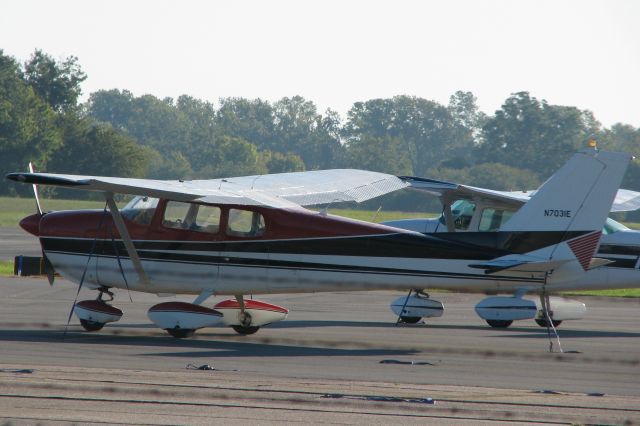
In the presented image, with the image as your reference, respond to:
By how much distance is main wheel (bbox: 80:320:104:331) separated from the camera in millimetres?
Result: 14344

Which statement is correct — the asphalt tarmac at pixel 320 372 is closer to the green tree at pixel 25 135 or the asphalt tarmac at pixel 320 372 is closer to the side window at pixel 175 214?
the side window at pixel 175 214

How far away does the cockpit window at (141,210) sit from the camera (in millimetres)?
14258

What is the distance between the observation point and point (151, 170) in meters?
114

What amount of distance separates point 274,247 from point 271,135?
148547 mm

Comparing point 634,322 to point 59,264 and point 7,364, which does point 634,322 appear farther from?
point 7,364

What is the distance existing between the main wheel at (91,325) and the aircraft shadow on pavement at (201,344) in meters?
0.13

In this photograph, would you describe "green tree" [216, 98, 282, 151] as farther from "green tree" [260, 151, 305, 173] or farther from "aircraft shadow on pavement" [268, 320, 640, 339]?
"aircraft shadow on pavement" [268, 320, 640, 339]

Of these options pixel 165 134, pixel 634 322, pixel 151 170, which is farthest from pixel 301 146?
pixel 634 322

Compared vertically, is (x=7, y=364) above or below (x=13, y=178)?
below

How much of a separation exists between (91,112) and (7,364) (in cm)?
17310

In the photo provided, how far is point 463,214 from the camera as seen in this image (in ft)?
58.8

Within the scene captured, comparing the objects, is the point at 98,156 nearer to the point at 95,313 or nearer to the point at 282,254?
the point at 95,313

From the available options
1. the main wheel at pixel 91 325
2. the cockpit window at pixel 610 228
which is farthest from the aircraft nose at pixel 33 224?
the cockpit window at pixel 610 228

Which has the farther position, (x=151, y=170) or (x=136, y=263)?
(x=151, y=170)
